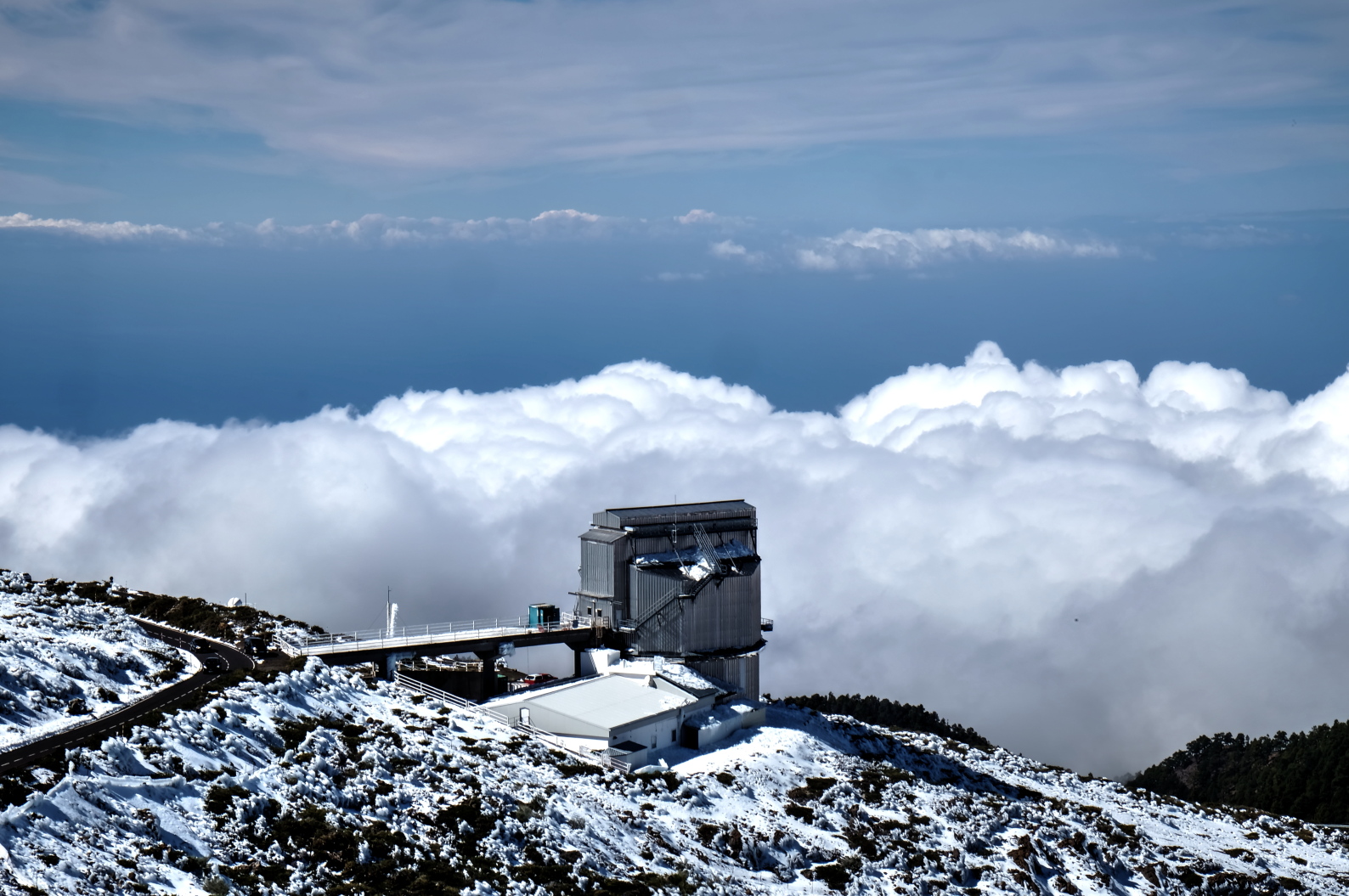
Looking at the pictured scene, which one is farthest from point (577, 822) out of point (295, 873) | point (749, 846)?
point (295, 873)

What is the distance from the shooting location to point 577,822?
4409cm

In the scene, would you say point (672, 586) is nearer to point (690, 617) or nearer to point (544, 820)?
point (690, 617)

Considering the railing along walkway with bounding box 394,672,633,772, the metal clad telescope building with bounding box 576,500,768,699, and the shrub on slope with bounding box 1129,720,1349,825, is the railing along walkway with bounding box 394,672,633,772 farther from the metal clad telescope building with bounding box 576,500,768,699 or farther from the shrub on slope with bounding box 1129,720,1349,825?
the shrub on slope with bounding box 1129,720,1349,825

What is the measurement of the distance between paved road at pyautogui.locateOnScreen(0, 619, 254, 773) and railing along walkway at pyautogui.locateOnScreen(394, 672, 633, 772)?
25.0 feet

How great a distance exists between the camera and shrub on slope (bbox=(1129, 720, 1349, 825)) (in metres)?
93.8

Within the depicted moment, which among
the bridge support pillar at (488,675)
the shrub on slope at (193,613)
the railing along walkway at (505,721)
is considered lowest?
the railing along walkway at (505,721)

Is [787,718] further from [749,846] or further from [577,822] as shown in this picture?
[577,822]

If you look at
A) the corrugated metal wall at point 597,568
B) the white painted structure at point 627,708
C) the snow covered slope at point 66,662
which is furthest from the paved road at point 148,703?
the corrugated metal wall at point 597,568

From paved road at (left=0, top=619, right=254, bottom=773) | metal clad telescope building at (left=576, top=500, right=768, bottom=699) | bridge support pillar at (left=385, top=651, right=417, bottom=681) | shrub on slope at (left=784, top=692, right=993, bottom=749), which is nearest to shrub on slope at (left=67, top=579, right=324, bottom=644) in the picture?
paved road at (left=0, top=619, right=254, bottom=773)

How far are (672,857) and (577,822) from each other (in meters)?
3.55

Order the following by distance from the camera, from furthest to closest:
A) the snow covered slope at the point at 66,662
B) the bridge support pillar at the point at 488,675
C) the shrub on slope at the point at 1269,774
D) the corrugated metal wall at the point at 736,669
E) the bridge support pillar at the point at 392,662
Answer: the shrub on slope at the point at 1269,774 < the corrugated metal wall at the point at 736,669 < the bridge support pillar at the point at 488,675 < the bridge support pillar at the point at 392,662 < the snow covered slope at the point at 66,662

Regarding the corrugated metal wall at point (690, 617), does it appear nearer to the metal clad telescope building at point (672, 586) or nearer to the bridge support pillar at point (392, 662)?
the metal clad telescope building at point (672, 586)

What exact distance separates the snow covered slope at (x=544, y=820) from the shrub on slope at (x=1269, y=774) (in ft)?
89.9

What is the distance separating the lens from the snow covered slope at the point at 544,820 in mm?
35000
